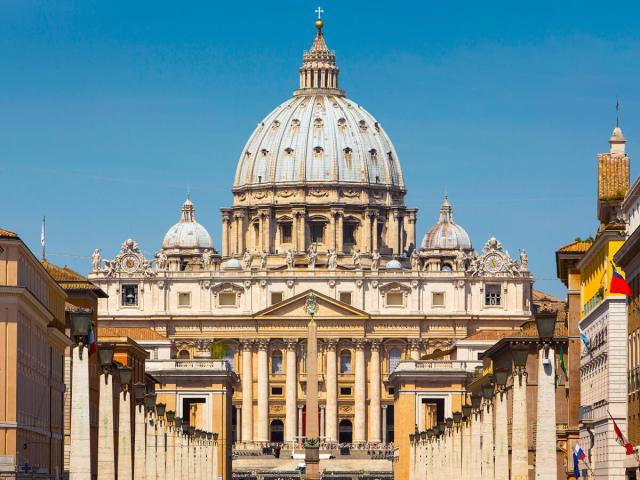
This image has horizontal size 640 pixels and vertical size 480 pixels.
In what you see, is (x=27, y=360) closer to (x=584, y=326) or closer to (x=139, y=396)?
(x=139, y=396)

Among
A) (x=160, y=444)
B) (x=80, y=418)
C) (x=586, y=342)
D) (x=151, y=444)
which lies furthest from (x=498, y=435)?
(x=160, y=444)

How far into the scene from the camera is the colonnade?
4844cm

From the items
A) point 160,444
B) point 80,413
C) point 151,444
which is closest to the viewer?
point 80,413

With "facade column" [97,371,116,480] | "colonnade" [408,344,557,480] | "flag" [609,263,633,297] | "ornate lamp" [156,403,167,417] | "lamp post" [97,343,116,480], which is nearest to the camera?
"colonnade" [408,344,557,480]

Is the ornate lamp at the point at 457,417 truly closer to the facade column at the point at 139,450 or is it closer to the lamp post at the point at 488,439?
the facade column at the point at 139,450

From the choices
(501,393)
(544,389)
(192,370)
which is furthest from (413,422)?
(544,389)

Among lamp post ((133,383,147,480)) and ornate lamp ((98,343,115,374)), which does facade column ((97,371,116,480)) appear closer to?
ornate lamp ((98,343,115,374))

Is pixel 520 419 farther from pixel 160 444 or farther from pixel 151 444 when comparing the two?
pixel 160 444

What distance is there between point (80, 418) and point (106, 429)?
10.1 feet

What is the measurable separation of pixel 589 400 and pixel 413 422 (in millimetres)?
84071

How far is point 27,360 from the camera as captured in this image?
77688 mm

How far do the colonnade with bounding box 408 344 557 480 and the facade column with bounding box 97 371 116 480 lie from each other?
8613mm

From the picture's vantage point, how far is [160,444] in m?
82.3

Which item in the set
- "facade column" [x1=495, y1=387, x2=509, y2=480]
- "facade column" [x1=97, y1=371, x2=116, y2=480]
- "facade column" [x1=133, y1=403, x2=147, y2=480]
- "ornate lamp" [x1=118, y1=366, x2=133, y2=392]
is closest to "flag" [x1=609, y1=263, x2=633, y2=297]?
"facade column" [x1=495, y1=387, x2=509, y2=480]
